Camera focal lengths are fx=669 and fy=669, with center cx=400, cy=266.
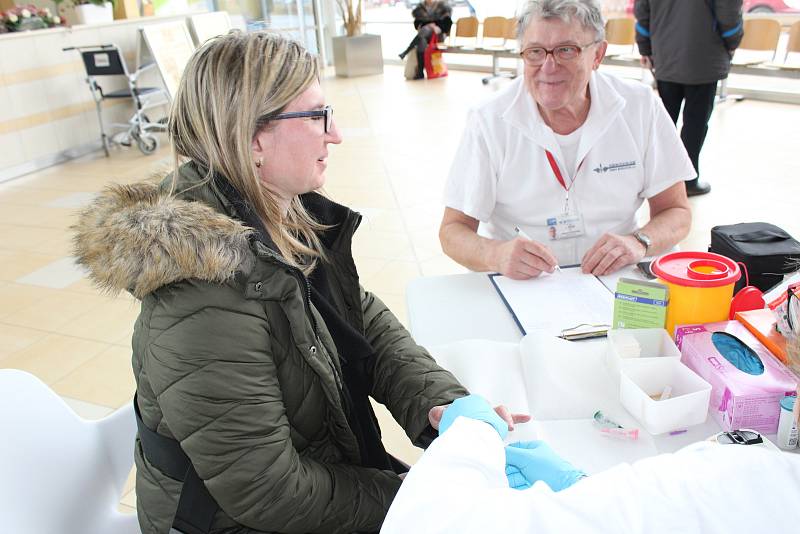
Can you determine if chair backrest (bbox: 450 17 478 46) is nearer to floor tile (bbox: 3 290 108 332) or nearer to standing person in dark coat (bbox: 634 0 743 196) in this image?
standing person in dark coat (bbox: 634 0 743 196)

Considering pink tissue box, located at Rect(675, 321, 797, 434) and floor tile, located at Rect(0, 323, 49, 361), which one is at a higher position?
pink tissue box, located at Rect(675, 321, 797, 434)

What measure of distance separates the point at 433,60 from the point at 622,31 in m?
3.03

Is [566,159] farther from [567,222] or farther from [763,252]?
[763,252]

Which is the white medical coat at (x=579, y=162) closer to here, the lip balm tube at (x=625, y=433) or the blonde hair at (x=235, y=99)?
the blonde hair at (x=235, y=99)

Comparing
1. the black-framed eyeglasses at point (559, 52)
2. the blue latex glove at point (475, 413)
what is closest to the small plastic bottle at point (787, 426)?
the blue latex glove at point (475, 413)

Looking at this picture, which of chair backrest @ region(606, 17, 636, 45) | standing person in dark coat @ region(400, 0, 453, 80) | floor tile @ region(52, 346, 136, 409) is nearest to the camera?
floor tile @ region(52, 346, 136, 409)

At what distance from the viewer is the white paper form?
150cm

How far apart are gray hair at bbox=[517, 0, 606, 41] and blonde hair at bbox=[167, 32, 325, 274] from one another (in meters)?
0.88

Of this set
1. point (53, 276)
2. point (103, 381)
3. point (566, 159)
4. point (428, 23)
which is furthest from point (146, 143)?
point (566, 159)

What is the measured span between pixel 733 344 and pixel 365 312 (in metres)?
0.81

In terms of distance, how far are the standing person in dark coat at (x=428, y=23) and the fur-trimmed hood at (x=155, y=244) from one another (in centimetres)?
935

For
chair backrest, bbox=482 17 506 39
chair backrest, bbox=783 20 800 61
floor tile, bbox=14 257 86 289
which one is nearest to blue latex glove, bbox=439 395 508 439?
floor tile, bbox=14 257 86 289

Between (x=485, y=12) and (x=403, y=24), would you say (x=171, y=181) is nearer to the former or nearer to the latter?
(x=485, y=12)

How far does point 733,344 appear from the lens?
122 centimetres
